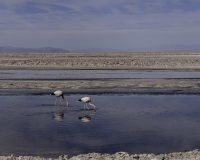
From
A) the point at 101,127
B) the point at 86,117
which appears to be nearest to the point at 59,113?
the point at 86,117

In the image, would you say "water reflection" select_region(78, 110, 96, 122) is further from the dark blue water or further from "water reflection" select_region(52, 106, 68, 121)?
the dark blue water

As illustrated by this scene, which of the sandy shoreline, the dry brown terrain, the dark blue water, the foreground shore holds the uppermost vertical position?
the dry brown terrain

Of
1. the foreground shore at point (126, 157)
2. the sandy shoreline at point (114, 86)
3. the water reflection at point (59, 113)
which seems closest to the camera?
the foreground shore at point (126, 157)

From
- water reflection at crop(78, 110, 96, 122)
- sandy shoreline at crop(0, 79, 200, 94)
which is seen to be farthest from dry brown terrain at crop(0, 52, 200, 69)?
water reflection at crop(78, 110, 96, 122)

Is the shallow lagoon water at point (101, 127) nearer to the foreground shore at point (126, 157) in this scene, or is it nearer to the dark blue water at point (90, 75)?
the foreground shore at point (126, 157)

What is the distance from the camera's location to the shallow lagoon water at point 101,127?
10.5 m

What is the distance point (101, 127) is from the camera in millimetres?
13039

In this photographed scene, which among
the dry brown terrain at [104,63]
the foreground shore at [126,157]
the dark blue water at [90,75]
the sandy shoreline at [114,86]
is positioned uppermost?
the dry brown terrain at [104,63]

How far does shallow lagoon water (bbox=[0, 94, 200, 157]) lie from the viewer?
10453mm

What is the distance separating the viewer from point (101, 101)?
19469mm

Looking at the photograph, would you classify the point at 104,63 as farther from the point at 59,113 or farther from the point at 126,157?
the point at 126,157

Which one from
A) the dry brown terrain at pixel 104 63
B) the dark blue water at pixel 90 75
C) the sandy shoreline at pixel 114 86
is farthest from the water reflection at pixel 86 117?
the dry brown terrain at pixel 104 63

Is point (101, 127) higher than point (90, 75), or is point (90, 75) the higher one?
point (90, 75)

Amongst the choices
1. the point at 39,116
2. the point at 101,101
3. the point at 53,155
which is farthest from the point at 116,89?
the point at 53,155
